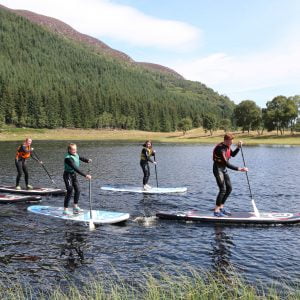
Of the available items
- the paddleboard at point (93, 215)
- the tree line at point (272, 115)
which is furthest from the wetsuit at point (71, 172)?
the tree line at point (272, 115)

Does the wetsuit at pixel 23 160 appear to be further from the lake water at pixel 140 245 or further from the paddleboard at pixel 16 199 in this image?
the paddleboard at pixel 16 199

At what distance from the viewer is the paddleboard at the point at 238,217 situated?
18.4 m

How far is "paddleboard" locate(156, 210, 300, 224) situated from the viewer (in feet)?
60.3

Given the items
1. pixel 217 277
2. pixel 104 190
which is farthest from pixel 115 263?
pixel 104 190

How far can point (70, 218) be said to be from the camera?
18.9 m

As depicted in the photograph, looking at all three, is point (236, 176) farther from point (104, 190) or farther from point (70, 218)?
point (70, 218)

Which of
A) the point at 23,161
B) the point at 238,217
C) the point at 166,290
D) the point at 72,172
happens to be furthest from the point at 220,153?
the point at 23,161

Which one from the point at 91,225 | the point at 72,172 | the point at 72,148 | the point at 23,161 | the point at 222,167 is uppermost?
the point at 72,148

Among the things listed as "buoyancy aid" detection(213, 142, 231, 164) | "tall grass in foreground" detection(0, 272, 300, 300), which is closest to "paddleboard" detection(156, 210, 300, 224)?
"buoyancy aid" detection(213, 142, 231, 164)

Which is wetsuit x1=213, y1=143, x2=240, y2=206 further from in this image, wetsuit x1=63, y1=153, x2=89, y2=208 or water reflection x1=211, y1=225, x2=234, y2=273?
wetsuit x1=63, y1=153, x2=89, y2=208

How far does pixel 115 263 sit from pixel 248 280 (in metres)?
4.49

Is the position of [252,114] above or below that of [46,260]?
above

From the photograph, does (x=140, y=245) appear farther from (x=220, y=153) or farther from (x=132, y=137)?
(x=132, y=137)

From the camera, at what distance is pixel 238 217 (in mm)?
18797
